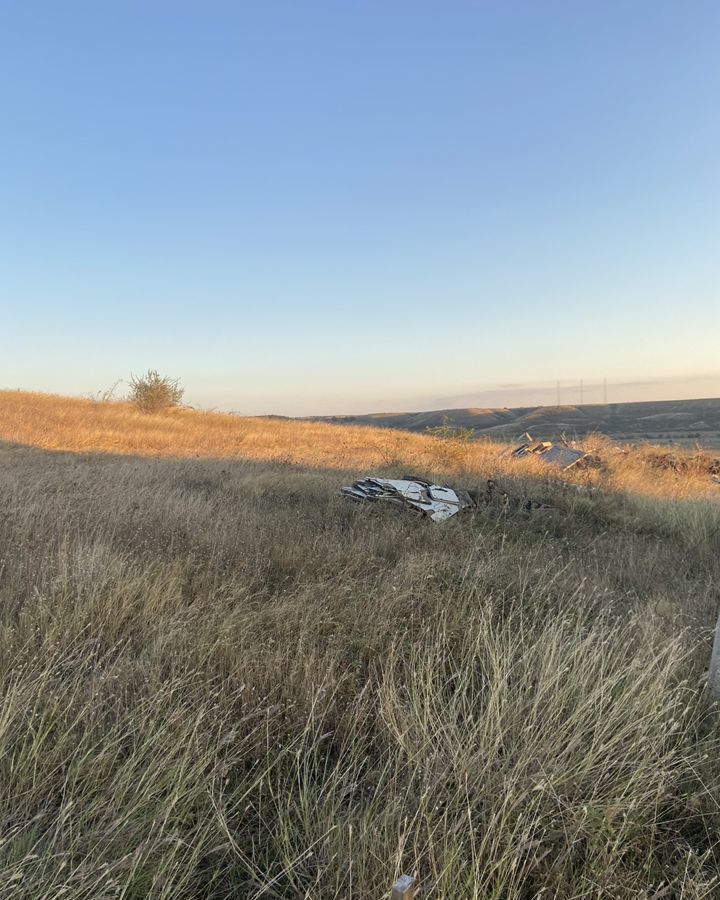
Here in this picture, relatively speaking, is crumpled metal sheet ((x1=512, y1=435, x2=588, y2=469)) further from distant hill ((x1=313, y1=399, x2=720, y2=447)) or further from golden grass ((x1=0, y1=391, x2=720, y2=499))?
distant hill ((x1=313, y1=399, x2=720, y2=447))

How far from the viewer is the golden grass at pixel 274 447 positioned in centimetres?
1097

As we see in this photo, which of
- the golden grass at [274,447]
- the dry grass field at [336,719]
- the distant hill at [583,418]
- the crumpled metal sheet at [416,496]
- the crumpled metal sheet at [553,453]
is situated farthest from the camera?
the distant hill at [583,418]

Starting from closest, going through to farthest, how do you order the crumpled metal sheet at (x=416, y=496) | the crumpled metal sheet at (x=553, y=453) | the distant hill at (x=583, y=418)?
the crumpled metal sheet at (x=416, y=496) < the crumpled metal sheet at (x=553, y=453) < the distant hill at (x=583, y=418)

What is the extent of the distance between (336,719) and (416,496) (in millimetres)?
4468

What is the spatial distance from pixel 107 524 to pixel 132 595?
6.02 feet

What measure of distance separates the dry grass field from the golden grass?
6.12m

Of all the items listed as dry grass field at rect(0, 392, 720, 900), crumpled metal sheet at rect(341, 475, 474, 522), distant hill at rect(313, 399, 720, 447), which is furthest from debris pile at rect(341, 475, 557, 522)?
distant hill at rect(313, 399, 720, 447)

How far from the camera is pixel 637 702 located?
199 centimetres

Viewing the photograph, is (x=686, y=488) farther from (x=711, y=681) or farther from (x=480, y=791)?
(x=480, y=791)

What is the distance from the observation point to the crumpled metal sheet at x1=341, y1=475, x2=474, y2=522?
20.4ft

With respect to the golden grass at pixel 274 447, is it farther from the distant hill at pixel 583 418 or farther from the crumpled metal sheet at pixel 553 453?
the distant hill at pixel 583 418

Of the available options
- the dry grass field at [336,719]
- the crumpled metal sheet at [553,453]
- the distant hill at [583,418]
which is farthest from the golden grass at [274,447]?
the distant hill at [583,418]

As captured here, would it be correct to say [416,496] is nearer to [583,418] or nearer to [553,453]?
[553,453]

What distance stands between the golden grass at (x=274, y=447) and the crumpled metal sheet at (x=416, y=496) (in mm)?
3089
